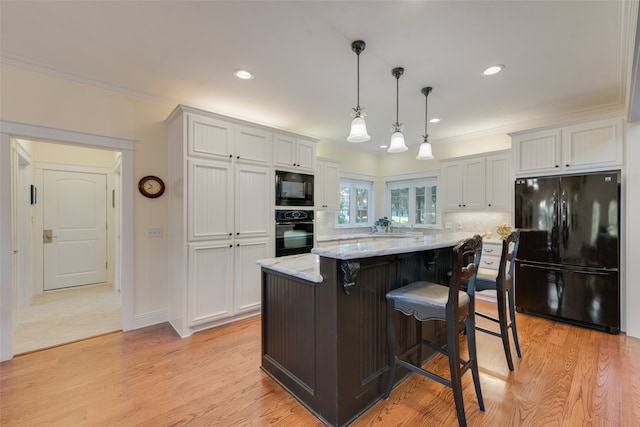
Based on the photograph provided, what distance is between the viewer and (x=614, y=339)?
286 centimetres

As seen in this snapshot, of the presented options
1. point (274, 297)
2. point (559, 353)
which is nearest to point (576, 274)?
point (559, 353)

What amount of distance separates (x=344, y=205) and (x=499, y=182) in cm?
273

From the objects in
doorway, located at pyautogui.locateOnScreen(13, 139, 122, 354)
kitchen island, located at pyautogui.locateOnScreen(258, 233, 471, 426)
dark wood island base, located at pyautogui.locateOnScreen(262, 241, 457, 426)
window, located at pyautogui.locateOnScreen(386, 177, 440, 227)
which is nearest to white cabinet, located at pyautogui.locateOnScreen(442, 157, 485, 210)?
window, located at pyautogui.locateOnScreen(386, 177, 440, 227)

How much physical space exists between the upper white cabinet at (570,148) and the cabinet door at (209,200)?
375 cm

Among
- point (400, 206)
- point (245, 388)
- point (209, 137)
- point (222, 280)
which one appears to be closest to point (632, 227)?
point (400, 206)

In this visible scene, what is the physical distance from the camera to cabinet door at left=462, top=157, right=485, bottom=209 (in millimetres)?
4348

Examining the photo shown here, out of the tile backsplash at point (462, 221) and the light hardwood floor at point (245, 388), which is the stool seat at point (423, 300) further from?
the tile backsplash at point (462, 221)

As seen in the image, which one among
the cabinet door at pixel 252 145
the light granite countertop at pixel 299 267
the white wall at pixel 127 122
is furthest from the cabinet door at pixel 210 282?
the light granite countertop at pixel 299 267

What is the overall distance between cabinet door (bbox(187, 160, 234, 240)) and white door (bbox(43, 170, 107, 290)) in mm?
3262

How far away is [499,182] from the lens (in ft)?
13.7

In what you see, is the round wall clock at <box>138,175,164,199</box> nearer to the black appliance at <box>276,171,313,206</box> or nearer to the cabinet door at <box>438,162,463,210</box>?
the black appliance at <box>276,171,313,206</box>

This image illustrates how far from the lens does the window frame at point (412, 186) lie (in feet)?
17.1

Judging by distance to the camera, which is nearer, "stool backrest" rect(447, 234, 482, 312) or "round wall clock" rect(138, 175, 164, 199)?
"stool backrest" rect(447, 234, 482, 312)

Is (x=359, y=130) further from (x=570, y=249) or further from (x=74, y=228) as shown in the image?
(x=74, y=228)
